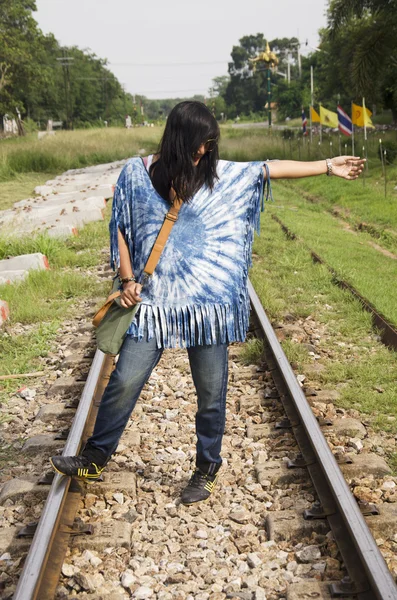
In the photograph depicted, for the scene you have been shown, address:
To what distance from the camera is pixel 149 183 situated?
133 inches

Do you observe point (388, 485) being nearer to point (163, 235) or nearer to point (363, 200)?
point (163, 235)

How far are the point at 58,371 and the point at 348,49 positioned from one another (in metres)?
23.2

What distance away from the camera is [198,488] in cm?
381

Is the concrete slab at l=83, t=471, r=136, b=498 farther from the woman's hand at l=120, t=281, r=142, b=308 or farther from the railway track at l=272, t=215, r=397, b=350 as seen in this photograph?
the railway track at l=272, t=215, r=397, b=350

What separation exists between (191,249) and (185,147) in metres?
0.44

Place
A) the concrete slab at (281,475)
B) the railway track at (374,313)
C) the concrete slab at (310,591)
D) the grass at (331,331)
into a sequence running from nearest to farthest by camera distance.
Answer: the concrete slab at (310,591) < the concrete slab at (281,475) < the grass at (331,331) < the railway track at (374,313)

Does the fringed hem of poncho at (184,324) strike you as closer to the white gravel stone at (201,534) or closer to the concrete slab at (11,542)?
the white gravel stone at (201,534)

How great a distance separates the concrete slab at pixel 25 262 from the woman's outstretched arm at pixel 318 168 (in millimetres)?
6086

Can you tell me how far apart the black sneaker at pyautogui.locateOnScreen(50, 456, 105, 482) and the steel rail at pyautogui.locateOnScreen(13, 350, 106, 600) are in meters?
0.07

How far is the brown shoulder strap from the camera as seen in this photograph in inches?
132

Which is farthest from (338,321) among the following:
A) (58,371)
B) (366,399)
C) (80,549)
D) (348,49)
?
(348,49)

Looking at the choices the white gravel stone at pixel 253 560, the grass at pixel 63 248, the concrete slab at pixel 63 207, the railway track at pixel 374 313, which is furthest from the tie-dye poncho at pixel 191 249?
the concrete slab at pixel 63 207

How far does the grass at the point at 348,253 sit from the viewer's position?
313 inches

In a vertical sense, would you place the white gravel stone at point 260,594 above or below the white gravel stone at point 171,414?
above
